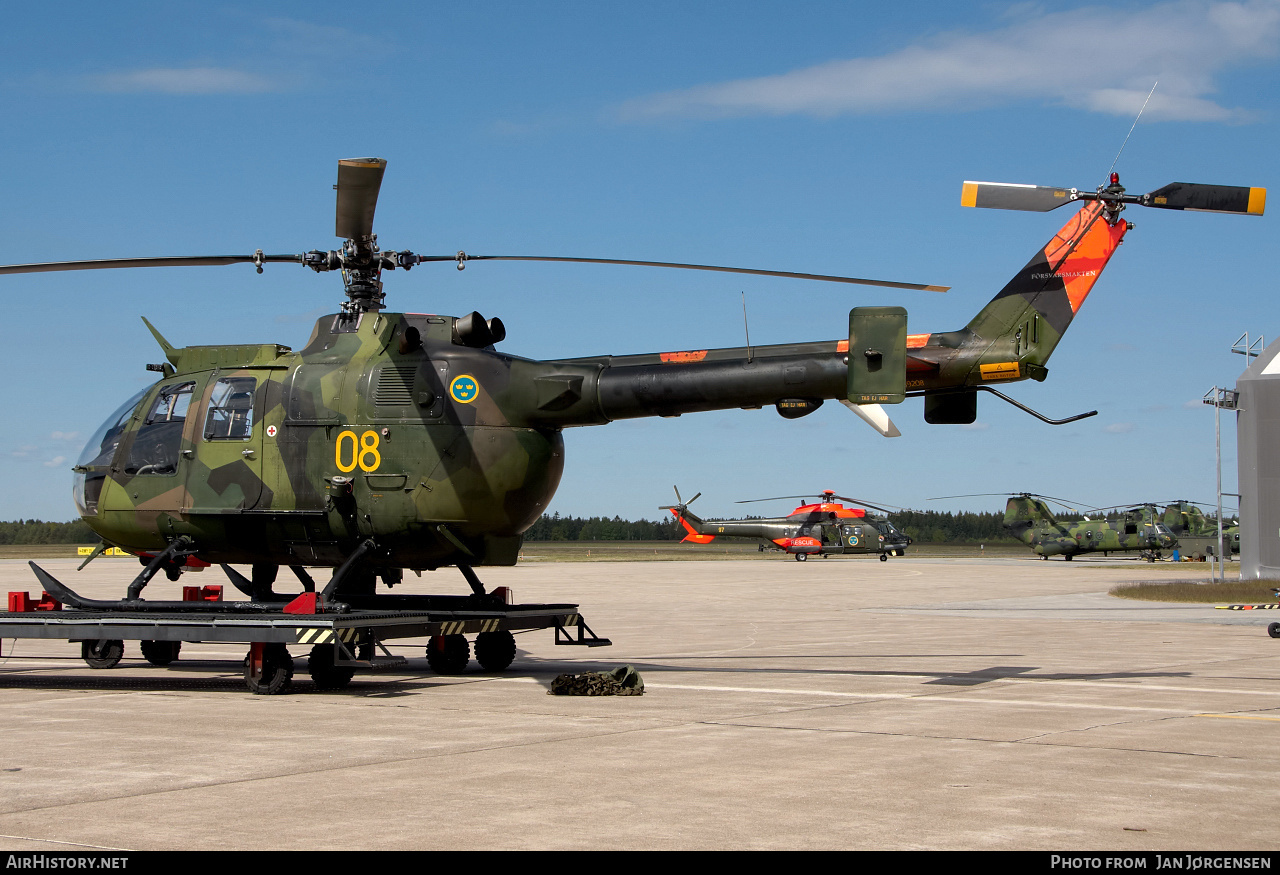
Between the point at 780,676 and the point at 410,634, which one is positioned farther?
the point at 780,676

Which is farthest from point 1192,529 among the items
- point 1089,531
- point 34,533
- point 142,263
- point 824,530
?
point 34,533

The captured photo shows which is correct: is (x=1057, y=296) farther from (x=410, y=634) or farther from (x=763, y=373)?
(x=410, y=634)

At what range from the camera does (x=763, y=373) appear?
13492mm

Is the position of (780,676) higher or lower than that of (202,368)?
lower

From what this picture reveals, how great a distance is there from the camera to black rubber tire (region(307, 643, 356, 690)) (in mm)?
12875

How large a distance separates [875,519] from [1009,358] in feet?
175

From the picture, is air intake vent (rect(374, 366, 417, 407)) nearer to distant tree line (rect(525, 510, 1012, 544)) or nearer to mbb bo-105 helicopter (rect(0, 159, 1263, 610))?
mbb bo-105 helicopter (rect(0, 159, 1263, 610))

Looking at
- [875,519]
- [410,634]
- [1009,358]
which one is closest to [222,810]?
[410,634]

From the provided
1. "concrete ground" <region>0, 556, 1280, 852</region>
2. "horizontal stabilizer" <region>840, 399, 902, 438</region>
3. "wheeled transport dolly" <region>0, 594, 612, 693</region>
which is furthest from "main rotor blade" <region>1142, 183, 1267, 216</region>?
"wheeled transport dolly" <region>0, 594, 612, 693</region>

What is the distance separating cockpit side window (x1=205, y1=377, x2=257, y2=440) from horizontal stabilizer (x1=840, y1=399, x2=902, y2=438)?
7.06 meters

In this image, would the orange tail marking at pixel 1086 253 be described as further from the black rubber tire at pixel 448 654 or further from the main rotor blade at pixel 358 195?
the black rubber tire at pixel 448 654

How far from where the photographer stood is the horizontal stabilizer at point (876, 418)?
13.5m

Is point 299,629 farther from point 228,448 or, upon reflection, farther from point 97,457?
point 97,457
